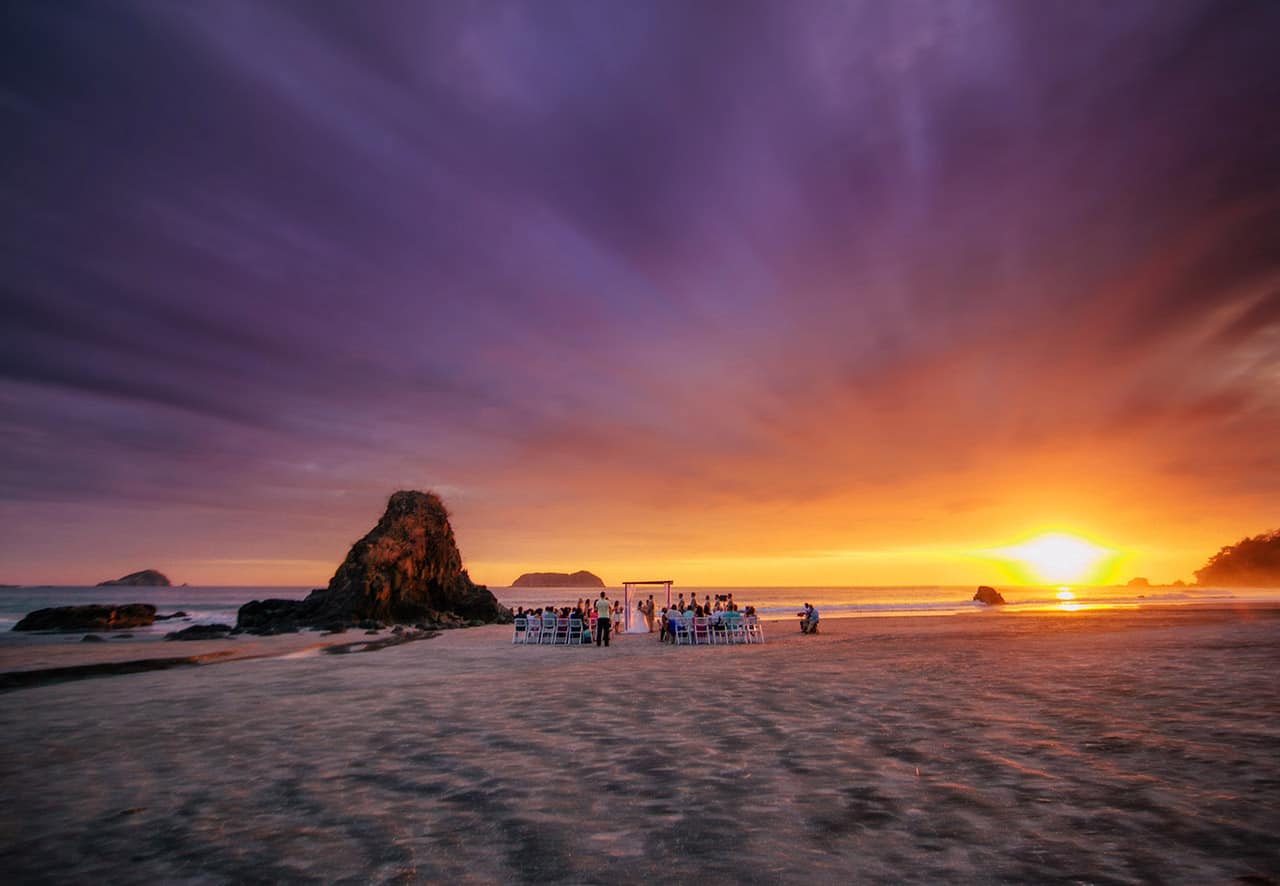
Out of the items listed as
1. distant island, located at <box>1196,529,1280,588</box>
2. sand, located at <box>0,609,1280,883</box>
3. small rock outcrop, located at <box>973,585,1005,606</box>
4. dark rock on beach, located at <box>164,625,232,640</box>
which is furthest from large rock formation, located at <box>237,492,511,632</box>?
distant island, located at <box>1196,529,1280,588</box>

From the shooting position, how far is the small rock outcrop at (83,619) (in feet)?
143

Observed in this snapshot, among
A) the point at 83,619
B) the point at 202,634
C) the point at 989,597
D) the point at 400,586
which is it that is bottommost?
the point at 202,634

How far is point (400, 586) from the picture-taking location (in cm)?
4919

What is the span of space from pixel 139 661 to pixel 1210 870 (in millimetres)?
26293

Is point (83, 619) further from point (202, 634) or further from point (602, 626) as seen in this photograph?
point (602, 626)

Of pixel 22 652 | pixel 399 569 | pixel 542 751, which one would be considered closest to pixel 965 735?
pixel 542 751

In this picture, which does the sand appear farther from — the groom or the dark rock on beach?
the dark rock on beach

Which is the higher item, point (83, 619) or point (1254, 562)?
point (1254, 562)

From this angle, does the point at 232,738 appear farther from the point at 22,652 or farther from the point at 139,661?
the point at 22,652

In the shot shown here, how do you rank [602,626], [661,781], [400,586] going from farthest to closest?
[400,586] → [602,626] → [661,781]

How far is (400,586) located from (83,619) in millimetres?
21820

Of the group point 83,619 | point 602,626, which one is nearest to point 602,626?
point 602,626

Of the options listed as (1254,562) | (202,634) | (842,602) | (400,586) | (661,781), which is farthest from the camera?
(1254,562)

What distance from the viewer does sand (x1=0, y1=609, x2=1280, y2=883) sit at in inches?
181
